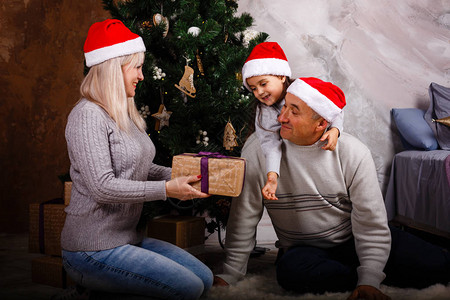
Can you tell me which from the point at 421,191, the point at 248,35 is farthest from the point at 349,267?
the point at 421,191

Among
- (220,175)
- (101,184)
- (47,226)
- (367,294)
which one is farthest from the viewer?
(47,226)

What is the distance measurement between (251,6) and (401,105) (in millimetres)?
1620

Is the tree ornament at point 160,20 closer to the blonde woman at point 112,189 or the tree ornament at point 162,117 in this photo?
the tree ornament at point 162,117

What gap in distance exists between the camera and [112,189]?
131cm

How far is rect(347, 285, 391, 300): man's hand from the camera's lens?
151 centimetres

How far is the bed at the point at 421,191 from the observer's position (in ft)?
9.14

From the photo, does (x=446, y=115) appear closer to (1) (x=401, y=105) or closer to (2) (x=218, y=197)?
(1) (x=401, y=105)

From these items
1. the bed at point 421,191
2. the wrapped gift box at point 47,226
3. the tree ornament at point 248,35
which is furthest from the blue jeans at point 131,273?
the bed at point 421,191

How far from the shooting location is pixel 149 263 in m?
1.35

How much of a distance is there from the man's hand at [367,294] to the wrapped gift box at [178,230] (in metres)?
1.02

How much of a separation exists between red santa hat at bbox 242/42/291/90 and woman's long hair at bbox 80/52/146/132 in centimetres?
60

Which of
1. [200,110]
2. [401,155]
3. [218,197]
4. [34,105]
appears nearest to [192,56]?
[200,110]

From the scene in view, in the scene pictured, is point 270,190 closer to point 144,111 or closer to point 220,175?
point 220,175

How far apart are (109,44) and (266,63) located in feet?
2.29
